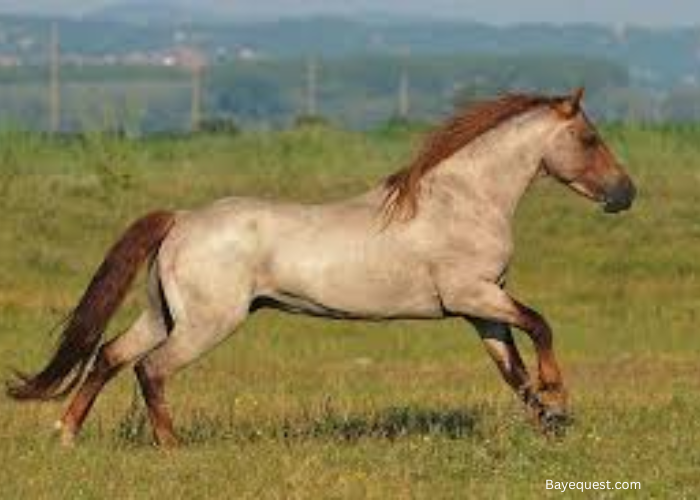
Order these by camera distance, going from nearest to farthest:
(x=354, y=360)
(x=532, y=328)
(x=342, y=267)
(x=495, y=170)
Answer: (x=532, y=328) → (x=342, y=267) → (x=495, y=170) → (x=354, y=360)

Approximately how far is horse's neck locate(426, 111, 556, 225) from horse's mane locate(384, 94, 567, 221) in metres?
0.05

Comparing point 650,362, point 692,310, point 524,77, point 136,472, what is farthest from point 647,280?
point 524,77

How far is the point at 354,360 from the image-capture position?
19828 millimetres

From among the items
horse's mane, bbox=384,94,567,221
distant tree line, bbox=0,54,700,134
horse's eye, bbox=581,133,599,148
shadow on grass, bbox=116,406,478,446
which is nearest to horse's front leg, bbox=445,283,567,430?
shadow on grass, bbox=116,406,478,446

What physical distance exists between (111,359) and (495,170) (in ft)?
7.72

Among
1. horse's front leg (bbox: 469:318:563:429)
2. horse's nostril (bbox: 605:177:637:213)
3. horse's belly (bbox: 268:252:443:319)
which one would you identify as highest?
horse's nostril (bbox: 605:177:637:213)

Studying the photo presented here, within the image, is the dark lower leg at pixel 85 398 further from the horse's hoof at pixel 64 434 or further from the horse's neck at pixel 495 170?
the horse's neck at pixel 495 170

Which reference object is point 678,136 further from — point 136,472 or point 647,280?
point 136,472

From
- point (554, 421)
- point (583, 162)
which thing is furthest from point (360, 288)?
point (583, 162)

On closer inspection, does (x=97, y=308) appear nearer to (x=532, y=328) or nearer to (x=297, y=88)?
(x=532, y=328)

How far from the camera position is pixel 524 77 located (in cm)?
16925

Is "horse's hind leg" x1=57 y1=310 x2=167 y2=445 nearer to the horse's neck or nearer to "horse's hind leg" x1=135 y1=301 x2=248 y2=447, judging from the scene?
"horse's hind leg" x1=135 y1=301 x2=248 y2=447

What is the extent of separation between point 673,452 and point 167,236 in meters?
2.94

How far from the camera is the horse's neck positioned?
1193 centimetres
